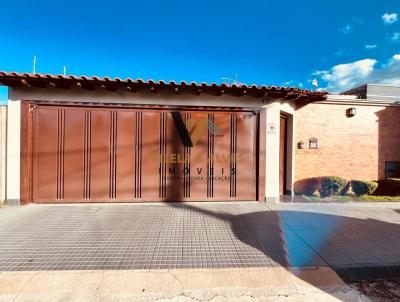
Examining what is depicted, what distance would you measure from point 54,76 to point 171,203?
164 inches

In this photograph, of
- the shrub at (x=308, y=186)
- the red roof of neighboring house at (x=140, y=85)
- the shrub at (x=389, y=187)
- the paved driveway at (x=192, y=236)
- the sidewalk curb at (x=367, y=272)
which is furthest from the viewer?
the shrub at (x=308, y=186)

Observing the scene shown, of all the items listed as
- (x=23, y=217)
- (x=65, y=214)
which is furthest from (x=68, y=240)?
(x=23, y=217)

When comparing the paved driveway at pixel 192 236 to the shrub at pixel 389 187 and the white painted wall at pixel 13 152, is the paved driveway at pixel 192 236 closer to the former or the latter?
the white painted wall at pixel 13 152

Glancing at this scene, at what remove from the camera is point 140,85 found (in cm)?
577

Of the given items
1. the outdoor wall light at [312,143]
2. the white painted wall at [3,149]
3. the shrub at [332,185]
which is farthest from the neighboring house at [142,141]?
the shrub at [332,185]

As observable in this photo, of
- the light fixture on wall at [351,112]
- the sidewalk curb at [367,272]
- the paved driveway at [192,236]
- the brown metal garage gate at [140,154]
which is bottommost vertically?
the sidewalk curb at [367,272]

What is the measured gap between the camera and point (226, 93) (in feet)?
20.9

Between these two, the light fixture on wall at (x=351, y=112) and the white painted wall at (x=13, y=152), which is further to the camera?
the light fixture on wall at (x=351, y=112)

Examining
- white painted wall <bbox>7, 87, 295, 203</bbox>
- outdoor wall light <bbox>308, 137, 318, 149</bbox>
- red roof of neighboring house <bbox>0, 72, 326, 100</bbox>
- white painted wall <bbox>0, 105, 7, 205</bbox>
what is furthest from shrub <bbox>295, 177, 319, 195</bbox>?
white painted wall <bbox>0, 105, 7, 205</bbox>

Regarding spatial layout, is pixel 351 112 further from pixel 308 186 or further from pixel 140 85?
pixel 140 85

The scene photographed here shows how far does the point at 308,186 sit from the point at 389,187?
2.87 m

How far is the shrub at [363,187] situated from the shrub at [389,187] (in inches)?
19.6

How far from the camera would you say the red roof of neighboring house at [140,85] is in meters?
5.32

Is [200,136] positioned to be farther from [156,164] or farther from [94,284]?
[94,284]
